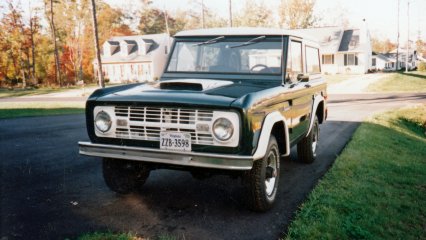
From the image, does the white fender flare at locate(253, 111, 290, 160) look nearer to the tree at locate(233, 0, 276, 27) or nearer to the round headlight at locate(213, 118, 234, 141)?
the round headlight at locate(213, 118, 234, 141)

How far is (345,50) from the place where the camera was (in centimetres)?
4978

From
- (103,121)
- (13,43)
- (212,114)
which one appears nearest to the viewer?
(212,114)

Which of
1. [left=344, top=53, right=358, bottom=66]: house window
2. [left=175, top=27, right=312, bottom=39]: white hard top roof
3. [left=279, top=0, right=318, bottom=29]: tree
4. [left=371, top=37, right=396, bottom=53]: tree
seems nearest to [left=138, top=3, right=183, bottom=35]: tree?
[left=279, top=0, right=318, bottom=29]: tree

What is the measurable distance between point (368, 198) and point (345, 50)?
48821 mm

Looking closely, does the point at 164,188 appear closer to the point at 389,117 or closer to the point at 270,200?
the point at 270,200

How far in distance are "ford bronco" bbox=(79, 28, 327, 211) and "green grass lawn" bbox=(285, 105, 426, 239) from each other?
0.64 m

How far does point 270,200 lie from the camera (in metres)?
4.37

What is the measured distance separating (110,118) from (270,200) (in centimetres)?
209

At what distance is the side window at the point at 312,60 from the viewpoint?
20.7 feet

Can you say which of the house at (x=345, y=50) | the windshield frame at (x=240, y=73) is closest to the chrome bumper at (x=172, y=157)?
the windshield frame at (x=240, y=73)

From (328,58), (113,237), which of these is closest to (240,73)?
(113,237)

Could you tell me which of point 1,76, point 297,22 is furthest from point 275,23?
point 1,76

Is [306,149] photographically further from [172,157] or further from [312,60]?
[172,157]

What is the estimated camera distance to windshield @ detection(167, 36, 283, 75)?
5.08m
